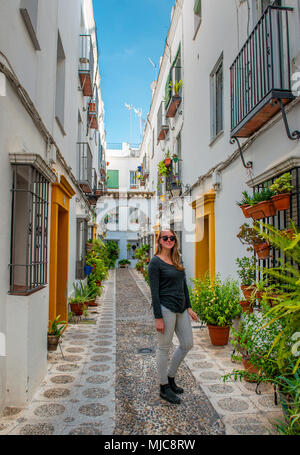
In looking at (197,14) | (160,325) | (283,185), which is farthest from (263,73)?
(197,14)

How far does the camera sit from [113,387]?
400cm

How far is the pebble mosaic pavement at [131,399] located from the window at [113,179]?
2365 centimetres

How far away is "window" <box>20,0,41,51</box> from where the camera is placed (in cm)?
382

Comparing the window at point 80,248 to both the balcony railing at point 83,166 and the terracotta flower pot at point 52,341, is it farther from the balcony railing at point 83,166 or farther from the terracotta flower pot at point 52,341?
the terracotta flower pot at point 52,341

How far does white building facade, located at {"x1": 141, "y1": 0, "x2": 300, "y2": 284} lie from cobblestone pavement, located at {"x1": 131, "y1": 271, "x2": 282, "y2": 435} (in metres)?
1.70

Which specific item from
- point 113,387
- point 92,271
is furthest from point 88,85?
point 113,387

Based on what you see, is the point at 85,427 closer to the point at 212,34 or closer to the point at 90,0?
the point at 212,34

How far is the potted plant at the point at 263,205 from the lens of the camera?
4.01 m

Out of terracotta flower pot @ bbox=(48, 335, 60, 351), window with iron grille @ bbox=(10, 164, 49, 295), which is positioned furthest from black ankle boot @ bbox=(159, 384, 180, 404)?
terracotta flower pot @ bbox=(48, 335, 60, 351)

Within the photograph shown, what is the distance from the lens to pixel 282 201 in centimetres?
378

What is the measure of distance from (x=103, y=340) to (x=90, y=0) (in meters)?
10.7

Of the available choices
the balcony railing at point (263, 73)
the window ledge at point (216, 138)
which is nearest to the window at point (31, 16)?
the balcony railing at point (263, 73)

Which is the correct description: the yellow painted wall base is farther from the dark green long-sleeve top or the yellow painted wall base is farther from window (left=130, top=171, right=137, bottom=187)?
window (left=130, top=171, right=137, bottom=187)

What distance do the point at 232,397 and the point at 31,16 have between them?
4901 millimetres
